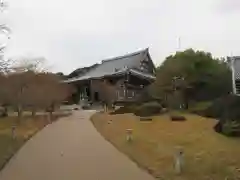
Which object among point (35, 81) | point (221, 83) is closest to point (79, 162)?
point (35, 81)

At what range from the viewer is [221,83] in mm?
32656

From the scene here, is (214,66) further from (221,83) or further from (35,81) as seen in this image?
(35,81)

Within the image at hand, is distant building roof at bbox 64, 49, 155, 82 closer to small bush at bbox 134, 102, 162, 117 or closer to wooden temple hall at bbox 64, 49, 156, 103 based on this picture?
wooden temple hall at bbox 64, 49, 156, 103

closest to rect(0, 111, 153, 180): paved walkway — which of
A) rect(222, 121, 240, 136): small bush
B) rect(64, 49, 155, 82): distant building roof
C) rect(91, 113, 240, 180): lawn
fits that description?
rect(91, 113, 240, 180): lawn

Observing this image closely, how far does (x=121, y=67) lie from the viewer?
50.0m

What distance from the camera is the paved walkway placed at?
857cm

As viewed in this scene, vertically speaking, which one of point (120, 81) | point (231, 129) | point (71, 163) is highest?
point (120, 81)

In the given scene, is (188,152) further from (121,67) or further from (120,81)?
(121,67)

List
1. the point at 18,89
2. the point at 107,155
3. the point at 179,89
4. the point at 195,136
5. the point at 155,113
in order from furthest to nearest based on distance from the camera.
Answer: the point at 179,89 < the point at 155,113 < the point at 18,89 < the point at 195,136 < the point at 107,155

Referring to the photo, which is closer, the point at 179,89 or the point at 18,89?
the point at 18,89

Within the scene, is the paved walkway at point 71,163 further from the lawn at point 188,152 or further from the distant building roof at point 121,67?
the distant building roof at point 121,67

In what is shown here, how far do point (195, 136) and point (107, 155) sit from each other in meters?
5.08

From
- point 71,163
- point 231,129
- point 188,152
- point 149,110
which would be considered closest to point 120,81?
point 149,110

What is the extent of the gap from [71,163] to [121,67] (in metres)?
40.2
